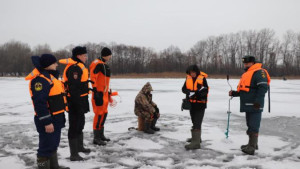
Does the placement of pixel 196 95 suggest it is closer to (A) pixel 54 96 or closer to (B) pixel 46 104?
(A) pixel 54 96

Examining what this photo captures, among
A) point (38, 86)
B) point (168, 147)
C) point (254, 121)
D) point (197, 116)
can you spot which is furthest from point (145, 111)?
point (38, 86)

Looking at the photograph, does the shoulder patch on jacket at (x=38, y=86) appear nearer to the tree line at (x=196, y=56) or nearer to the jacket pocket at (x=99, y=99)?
the jacket pocket at (x=99, y=99)

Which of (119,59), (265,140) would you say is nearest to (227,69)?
(119,59)

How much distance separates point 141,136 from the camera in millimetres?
5594

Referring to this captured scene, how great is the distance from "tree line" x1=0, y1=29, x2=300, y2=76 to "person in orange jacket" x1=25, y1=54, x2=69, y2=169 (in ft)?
206

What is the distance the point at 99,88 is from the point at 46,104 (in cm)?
176

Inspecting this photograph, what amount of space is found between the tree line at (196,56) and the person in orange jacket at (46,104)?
62657 mm

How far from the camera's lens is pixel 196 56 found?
263 ft

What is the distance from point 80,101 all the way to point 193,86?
2256mm

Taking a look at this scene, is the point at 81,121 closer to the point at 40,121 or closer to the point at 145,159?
the point at 40,121

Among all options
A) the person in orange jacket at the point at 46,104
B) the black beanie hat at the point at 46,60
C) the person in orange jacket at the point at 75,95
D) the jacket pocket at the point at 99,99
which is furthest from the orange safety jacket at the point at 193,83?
the black beanie hat at the point at 46,60

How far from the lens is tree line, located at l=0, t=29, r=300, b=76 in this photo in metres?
65.9

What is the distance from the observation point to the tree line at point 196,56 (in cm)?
6588

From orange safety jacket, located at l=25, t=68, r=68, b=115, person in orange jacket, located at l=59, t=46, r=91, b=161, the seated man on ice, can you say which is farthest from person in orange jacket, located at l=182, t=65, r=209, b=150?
orange safety jacket, located at l=25, t=68, r=68, b=115
